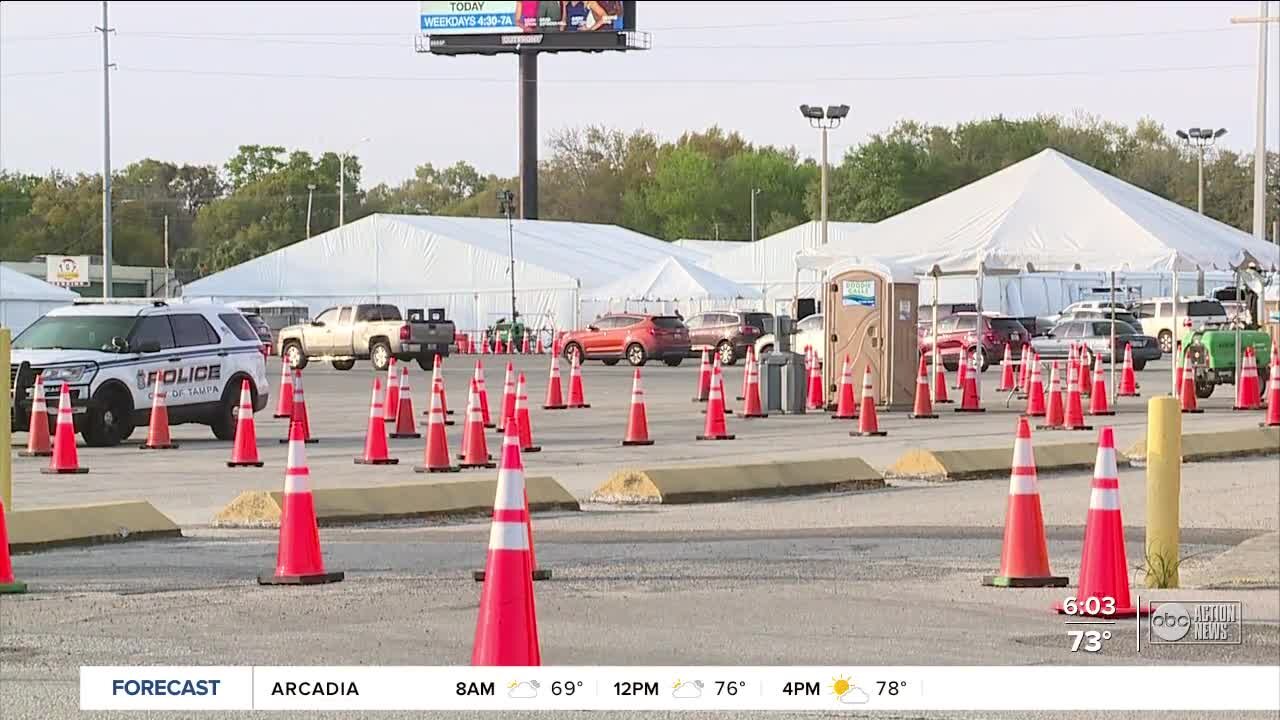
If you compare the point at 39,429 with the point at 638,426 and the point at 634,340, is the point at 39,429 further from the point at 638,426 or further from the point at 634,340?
the point at 634,340

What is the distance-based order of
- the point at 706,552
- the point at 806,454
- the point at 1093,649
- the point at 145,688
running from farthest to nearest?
the point at 806,454
the point at 706,552
the point at 1093,649
the point at 145,688

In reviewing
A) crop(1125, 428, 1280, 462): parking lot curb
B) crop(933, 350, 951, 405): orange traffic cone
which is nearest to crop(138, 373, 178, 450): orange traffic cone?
crop(1125, 428, 1280, 462): parking lot curb

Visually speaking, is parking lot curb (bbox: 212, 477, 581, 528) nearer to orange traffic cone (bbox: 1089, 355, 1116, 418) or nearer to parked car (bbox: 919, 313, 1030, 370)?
orange traffic cone (bbox: 1089, 355, 1116, 418)

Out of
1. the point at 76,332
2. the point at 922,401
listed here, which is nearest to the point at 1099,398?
the point at 922,401

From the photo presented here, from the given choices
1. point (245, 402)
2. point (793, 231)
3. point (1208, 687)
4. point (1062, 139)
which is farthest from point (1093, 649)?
point (1062, 139)

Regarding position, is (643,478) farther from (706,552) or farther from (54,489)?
(54,489)

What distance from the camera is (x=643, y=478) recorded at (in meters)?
16.9

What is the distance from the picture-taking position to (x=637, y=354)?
2132 inches

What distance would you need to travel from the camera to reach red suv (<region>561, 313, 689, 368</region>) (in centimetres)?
5425

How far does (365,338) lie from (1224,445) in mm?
32699

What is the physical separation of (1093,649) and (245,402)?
12.5 meters

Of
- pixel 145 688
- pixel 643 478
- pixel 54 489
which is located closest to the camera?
pixel 145 688

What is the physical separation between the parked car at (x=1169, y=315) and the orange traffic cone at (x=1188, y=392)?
27.8m

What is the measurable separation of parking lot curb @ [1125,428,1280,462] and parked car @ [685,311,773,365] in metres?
32.7
